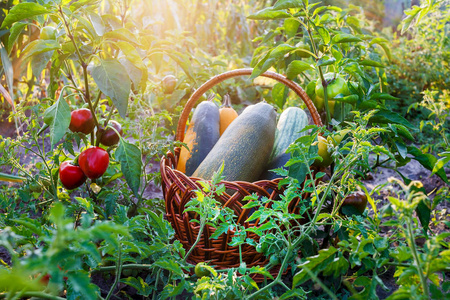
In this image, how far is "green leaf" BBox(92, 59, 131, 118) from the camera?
965mm

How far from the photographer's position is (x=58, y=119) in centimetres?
92

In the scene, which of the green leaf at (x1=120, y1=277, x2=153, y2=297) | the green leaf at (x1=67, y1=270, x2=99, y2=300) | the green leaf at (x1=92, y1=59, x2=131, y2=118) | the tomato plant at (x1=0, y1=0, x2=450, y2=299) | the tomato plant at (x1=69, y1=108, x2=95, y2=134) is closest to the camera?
the green leaf at (x1=67, y1=270, x2=99, y2=300)

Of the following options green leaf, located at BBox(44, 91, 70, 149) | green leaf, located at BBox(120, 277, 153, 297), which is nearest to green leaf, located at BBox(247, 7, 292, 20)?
green leaf, located at BBox(44, 91, 70, 149)

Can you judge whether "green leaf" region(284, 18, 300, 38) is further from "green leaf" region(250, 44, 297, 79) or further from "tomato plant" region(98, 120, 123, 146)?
"tomato plant" region(98, 120, 123, 146)

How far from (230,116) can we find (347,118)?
60 centimetres

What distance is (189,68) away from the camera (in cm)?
135

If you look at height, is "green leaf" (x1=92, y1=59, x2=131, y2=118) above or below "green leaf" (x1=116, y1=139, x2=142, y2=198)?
above

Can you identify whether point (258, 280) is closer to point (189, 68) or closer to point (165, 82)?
point (189, 68)

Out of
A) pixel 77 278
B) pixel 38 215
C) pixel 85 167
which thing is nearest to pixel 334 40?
pixel 85 167

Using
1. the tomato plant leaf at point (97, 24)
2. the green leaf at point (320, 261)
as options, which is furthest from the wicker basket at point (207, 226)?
the tomato plant leaf at point (97, 24)

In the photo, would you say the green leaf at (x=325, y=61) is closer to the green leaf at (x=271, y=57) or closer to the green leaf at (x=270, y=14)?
the green leaf at (x=271, y=57)

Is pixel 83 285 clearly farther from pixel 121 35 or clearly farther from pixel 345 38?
pixel 345 38

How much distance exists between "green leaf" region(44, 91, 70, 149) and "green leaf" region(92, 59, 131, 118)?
4.9 inches

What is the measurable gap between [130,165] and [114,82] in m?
0.27
